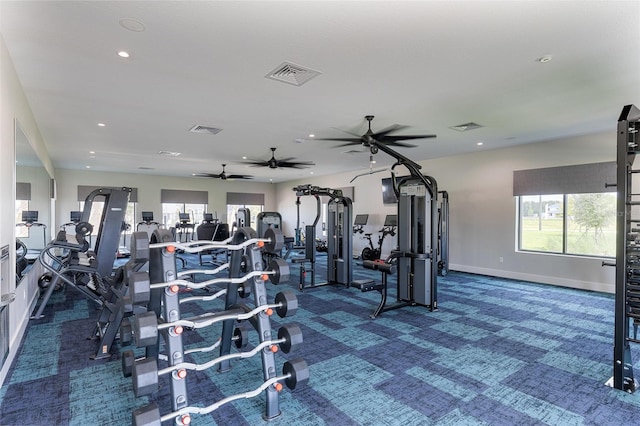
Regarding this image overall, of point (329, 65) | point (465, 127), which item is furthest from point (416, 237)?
→ point (329, 65)

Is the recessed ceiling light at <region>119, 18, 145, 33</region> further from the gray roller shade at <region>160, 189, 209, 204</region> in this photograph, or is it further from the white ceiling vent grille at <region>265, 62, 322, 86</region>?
the gray roller shade at <region>160, 189, 209, 204</region>

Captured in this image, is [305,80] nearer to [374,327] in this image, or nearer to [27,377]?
[374,327]

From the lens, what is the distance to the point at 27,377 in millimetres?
2797

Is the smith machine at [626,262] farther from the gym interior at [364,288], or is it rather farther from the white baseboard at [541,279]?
the white baseboard at [541,279]

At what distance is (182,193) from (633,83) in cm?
1257

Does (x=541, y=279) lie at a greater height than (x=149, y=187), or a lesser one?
lesser

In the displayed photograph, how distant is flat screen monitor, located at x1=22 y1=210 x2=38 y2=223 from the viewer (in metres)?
3.84

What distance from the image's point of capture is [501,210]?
7176mm

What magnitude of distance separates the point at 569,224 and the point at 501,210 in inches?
47.2

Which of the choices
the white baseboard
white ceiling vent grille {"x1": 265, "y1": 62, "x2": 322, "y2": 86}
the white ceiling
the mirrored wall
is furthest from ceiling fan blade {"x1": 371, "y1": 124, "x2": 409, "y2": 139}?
the mirrored wall

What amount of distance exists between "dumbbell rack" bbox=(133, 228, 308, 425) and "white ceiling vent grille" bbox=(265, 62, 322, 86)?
1681 mm

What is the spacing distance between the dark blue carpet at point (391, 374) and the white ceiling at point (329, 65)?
108 inches

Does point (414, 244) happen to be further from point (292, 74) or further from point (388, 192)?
point (388, 192)

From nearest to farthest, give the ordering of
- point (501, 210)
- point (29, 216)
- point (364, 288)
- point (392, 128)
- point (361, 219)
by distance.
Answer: point (29, 216)
point (364, 288)
point (392, 128)
point (501, 210)
point (361, 219)
